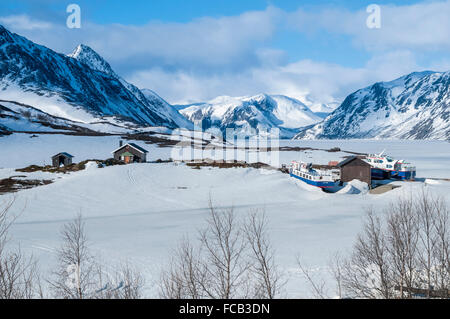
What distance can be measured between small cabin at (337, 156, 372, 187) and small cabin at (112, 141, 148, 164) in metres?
41.9

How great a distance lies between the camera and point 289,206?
43.6 m

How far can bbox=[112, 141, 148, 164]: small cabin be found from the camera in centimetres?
7656

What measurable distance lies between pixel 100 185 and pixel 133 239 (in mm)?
28257

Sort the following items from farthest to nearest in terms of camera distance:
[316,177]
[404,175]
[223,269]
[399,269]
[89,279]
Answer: [404,175] → [316,177] → [89,279] → [223,269] → [399,269]

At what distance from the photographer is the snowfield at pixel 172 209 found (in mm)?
23547

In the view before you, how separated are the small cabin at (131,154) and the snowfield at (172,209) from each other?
988 centimetres

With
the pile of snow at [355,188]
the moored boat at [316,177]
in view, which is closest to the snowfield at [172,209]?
the pile of snow at [355,188]

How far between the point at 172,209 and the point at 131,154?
37825mm

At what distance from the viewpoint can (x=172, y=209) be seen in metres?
42.7

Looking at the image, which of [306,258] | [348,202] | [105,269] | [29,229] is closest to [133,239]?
[105,269]

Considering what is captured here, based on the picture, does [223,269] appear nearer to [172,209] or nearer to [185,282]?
Result: [185,282]

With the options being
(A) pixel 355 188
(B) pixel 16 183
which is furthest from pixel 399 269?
(B) pixel 16 183
